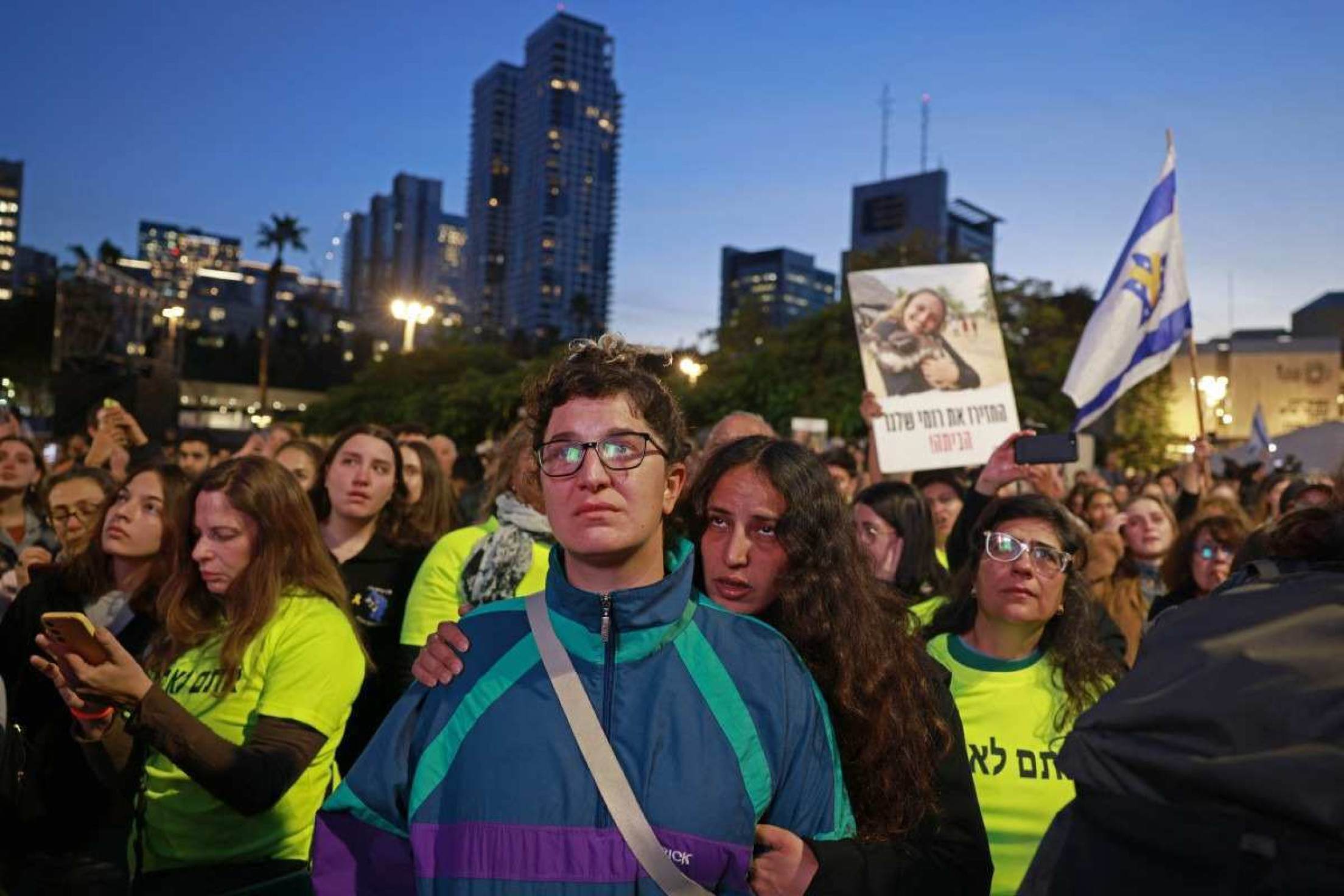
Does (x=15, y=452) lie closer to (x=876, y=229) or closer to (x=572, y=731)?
(x=572, y=731)

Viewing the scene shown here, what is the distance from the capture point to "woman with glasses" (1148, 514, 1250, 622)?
5211 millimetres

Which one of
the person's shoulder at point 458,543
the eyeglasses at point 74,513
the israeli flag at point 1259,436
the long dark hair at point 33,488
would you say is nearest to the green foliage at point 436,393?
the israeli flag at point 1259,436

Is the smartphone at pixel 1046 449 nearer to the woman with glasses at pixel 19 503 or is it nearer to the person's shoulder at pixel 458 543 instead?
the person's shoulder at pixel 458 543

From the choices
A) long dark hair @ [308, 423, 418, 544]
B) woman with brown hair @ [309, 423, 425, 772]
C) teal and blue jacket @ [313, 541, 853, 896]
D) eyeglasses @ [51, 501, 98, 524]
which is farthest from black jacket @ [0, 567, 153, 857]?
teal and blue jacket @ [313, 541, 853, 896]

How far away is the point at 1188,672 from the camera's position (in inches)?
55.6

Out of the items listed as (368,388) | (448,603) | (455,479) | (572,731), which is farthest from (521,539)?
(368,388)

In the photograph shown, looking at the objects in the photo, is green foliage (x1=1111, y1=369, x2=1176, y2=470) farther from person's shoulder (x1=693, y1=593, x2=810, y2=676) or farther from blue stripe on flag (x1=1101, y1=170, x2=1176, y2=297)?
person's shoulder (x1=693, y1=593, x2=810, y2=676)

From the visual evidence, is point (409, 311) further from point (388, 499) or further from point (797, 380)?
point (388, 499)

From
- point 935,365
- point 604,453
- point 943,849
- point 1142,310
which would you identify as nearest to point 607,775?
point 604,453

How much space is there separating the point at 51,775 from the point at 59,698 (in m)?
0.25

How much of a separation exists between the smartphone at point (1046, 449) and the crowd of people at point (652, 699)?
0.29 meters

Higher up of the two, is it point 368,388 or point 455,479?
point 368,388

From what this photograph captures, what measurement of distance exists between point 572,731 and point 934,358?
5890 millimetres

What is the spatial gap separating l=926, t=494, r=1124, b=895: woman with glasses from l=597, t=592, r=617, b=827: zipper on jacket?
1.60 meters
